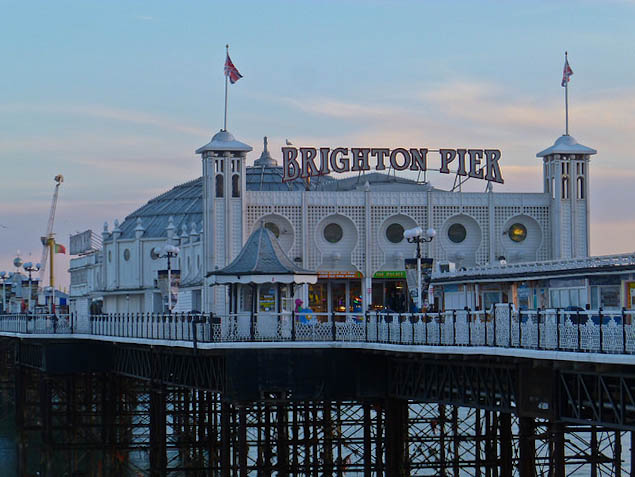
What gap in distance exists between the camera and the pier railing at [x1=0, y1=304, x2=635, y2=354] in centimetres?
3098

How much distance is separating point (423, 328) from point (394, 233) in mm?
40845

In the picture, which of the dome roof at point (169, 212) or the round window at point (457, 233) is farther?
the dome roof at point (169, 212)

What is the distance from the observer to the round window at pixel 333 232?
80.1m

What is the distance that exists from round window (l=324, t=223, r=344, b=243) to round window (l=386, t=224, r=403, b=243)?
10.2 ft

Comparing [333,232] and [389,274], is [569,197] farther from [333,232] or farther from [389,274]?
[333,232]

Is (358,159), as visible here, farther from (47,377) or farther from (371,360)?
(371,360)

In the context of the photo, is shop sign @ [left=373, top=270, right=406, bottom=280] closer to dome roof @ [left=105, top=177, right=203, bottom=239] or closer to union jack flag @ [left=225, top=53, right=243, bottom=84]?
union jack flag @ [left=225, top=53, right=243, bottom=84]

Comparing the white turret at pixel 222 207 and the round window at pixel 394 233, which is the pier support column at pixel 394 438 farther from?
the round window at pixel 394 233

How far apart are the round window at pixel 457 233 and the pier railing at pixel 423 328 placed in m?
25.8

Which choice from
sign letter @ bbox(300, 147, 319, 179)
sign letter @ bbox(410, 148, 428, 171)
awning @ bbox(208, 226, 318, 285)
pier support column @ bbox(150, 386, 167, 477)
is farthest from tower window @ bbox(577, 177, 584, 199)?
awning @ bbox(208, 226, 318, 285)

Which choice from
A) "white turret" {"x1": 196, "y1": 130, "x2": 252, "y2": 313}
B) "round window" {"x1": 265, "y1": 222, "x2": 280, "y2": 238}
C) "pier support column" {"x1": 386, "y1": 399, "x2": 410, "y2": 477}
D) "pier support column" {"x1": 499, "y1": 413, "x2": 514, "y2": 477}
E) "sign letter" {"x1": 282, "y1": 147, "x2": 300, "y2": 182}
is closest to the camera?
"pier support column" {"x1": 386, "y1": 399, "x2": 410, "y2": 477}

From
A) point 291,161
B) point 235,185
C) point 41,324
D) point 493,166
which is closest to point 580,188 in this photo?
point 493,166

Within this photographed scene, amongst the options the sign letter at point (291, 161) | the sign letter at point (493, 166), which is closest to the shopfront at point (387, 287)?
the sign letter at point (291, 161)

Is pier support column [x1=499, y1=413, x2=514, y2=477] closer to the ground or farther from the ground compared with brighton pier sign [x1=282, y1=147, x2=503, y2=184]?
closer to the ground
